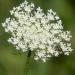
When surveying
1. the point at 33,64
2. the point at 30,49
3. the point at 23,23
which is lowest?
the point at 30,49

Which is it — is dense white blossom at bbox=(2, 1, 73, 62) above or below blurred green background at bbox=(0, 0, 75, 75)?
below

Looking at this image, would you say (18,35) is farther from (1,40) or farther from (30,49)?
(1,40)

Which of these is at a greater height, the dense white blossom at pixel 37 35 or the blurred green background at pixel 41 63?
the blurred green background at pixel 41 63

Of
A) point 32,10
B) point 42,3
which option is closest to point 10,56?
point 42,3

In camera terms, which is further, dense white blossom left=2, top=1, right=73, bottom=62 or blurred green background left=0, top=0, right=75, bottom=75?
blurred green background left=0, top=0, right=75, bottom=75

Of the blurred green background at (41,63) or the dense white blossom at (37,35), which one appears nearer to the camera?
the dense white blossom at (37,35)
